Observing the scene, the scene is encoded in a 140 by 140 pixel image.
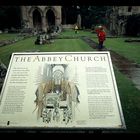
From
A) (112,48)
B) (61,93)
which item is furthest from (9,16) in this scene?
(61,93)

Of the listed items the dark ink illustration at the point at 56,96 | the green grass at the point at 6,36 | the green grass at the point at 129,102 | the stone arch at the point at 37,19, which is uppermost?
the stone arch at the point at 37,19

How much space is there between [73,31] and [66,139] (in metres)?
4.06

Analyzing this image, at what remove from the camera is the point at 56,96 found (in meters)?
5.17

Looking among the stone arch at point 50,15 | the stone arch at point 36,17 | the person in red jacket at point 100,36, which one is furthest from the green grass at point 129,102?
the stone arch at point 36,17

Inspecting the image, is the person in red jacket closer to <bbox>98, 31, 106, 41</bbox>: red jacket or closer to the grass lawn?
<bbox>98, 31, 106, 41</bbox>: red jacket

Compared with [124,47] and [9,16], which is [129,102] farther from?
[9,16]

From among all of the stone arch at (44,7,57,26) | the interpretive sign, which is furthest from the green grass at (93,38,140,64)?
the interpretive sign

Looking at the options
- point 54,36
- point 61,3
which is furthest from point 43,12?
point 61,3

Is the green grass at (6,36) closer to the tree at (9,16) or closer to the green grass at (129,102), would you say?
the tree at (9,16)

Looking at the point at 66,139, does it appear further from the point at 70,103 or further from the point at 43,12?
the point at 43,12

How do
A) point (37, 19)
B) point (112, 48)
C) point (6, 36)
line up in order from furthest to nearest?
point (37, 19) → point (112, 48) → point (6, 36)

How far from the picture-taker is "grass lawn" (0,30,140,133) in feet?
22.5

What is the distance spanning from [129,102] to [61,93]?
2.33m

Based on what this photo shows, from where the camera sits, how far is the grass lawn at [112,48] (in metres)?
6.87
